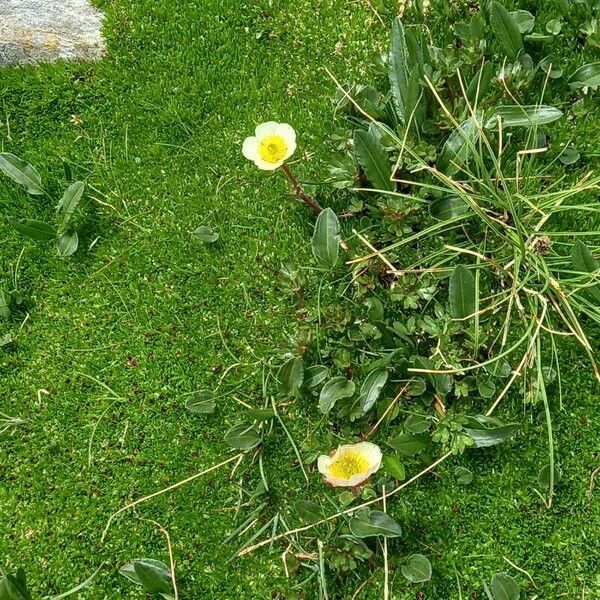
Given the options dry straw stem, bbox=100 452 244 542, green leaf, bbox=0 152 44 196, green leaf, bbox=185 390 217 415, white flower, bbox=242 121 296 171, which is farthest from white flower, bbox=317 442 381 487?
green leaf, bbox=0 152 44 196

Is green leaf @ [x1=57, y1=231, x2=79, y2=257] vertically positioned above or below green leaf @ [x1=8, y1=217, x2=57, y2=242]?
below

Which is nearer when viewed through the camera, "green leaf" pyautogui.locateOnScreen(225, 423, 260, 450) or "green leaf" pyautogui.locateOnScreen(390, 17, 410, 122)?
"green leaf" pyautogui.locateOnScreen(225, 423, 260, 450)

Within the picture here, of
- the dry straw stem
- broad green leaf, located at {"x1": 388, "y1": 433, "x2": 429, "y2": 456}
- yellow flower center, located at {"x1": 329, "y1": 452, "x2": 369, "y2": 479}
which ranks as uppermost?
yellow flower center, located at {"x1": 329, "y1": 452, "x2": 369, "y2": 479}

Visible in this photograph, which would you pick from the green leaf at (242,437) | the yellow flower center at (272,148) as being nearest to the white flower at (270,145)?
the yellow flower center at (272,148)

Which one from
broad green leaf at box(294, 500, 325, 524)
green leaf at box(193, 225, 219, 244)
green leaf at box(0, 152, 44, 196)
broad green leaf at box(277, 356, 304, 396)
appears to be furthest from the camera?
green leaf at box(0, 152, 44, 196)

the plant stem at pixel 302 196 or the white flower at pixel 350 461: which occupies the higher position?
the plant stem at pixel 302 196

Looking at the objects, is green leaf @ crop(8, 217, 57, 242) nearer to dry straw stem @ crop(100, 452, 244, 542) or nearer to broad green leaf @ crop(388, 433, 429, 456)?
dry straw stem @ crop(100, 452, 244, 542)

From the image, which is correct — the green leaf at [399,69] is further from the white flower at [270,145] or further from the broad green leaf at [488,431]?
the broad green leaf at [488,431]
